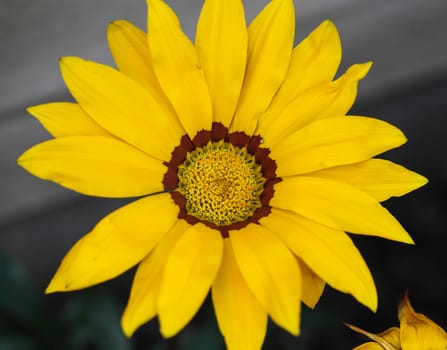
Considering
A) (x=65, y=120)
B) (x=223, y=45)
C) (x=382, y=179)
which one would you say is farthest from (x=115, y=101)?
(x=382, y=179)

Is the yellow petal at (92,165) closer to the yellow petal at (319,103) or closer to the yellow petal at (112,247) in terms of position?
the yellow petal at (112,247)

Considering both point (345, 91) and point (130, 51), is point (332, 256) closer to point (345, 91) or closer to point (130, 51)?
point (345, 91)

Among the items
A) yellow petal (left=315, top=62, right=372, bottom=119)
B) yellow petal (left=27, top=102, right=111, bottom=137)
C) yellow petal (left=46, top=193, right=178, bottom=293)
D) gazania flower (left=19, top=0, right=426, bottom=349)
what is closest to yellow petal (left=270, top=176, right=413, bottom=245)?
gazania flower (left=19, top=0, right=426, bottom=349)

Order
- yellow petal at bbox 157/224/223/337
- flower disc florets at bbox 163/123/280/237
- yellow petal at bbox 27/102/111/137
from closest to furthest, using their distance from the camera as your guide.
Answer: yellow petal at bbox 157/224/223/337, yellow petal at bbox 27/102/111/137, flower disc florets at bbox 163/123/280/237

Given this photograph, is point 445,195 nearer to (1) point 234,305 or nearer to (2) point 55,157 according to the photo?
(1) point 234,305

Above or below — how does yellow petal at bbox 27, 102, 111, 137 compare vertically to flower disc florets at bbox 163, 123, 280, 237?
above

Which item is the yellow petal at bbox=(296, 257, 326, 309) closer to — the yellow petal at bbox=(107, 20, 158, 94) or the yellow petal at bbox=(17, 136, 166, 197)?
the yellow petal at bbox=(17, 136, 166, 197)

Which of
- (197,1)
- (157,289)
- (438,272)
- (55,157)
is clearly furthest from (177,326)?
(438,272)

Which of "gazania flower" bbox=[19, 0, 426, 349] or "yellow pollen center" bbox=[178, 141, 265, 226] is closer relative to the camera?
"gazania flower" bbox=[19, 0, 426, 349]
